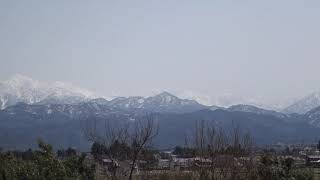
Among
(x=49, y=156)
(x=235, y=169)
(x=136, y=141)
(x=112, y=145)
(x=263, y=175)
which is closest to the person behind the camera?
(x=49, y=156)

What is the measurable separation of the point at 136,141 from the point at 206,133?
353 cm

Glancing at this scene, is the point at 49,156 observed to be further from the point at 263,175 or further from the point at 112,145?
the point at 112,145

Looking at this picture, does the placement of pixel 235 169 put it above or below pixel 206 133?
below

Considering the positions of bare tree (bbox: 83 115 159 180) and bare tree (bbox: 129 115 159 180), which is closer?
bare tree (bbox: 129 115 159 180)

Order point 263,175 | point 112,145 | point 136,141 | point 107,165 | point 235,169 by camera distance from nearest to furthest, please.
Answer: point 263,175, point 235,169, point 136,141, point 112,145, point 107,165

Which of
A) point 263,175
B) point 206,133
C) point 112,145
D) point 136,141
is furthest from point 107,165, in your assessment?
point 263,175

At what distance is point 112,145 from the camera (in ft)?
85.6

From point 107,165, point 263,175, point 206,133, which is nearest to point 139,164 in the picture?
point 107,165

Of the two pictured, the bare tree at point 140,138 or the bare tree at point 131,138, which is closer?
the bare tree at point 140,138

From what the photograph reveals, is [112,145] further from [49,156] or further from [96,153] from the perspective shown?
[49,156]


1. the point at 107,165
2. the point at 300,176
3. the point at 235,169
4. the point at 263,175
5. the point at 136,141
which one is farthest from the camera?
the point at 107,165

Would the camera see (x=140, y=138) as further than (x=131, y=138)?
No

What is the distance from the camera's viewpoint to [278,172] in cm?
1716

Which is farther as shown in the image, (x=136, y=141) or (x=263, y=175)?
(x=136, y=141)
